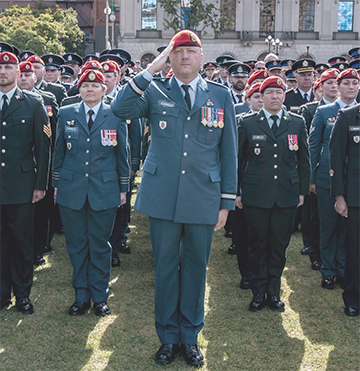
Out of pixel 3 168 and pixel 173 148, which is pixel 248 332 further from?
pixel 3 168

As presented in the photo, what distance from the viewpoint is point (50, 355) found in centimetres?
434

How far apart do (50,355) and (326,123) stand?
3874 mm

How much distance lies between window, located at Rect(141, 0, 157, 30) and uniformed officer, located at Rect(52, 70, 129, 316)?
5066 cm

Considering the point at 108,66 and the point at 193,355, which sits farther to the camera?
the point at 108,66

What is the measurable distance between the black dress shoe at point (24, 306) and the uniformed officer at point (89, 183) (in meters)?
0.40

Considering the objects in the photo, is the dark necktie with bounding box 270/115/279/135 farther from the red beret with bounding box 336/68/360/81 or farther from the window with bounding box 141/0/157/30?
the window with bounding box 141/0/157/30

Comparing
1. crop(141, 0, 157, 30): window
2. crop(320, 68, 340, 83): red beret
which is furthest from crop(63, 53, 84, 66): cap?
crop(141, 0, 157, 30): window

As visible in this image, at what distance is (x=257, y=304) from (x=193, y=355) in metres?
1.34

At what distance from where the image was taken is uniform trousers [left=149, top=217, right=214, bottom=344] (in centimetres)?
423

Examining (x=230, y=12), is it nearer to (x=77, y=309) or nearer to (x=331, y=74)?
(x=331, y=74)

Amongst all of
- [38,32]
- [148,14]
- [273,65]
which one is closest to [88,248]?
[273,65]

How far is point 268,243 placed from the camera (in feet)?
17.9

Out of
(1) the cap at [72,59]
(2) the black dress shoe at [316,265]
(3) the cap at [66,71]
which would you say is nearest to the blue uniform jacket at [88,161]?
(2) the black dress shoe at [316,265]

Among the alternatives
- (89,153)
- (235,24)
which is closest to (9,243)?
(89,153)
